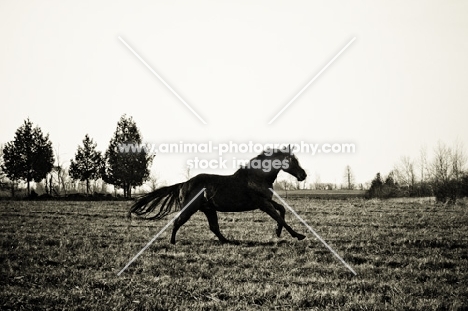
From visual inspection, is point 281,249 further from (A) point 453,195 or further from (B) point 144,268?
(A) point 453,195

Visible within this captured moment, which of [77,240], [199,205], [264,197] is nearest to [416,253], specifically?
[264,197]

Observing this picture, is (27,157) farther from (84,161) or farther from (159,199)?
(159,199)

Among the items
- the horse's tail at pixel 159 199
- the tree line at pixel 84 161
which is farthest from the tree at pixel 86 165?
the horse's tail at pixel 159 199

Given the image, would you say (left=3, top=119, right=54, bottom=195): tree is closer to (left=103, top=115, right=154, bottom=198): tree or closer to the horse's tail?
(left=103, top=115, right=154, bottom=198): tree

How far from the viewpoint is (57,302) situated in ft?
16.0

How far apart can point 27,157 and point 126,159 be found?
16656 mm

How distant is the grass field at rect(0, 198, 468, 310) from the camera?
4.82m

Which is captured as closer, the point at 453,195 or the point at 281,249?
the point at 281,249

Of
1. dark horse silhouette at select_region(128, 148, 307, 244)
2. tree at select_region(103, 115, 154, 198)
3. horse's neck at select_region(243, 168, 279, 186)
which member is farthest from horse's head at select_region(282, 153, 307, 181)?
tree at select_region(103, 115, 154, 198)

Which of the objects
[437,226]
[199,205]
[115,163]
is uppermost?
[115,163]

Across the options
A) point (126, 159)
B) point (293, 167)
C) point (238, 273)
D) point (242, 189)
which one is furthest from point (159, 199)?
point (126, 159)

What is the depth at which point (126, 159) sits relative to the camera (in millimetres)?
53719

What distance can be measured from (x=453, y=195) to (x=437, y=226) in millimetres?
21913

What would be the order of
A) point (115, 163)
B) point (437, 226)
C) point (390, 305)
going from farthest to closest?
point (115, 163) → point (437, 226) → point (390, 305)
